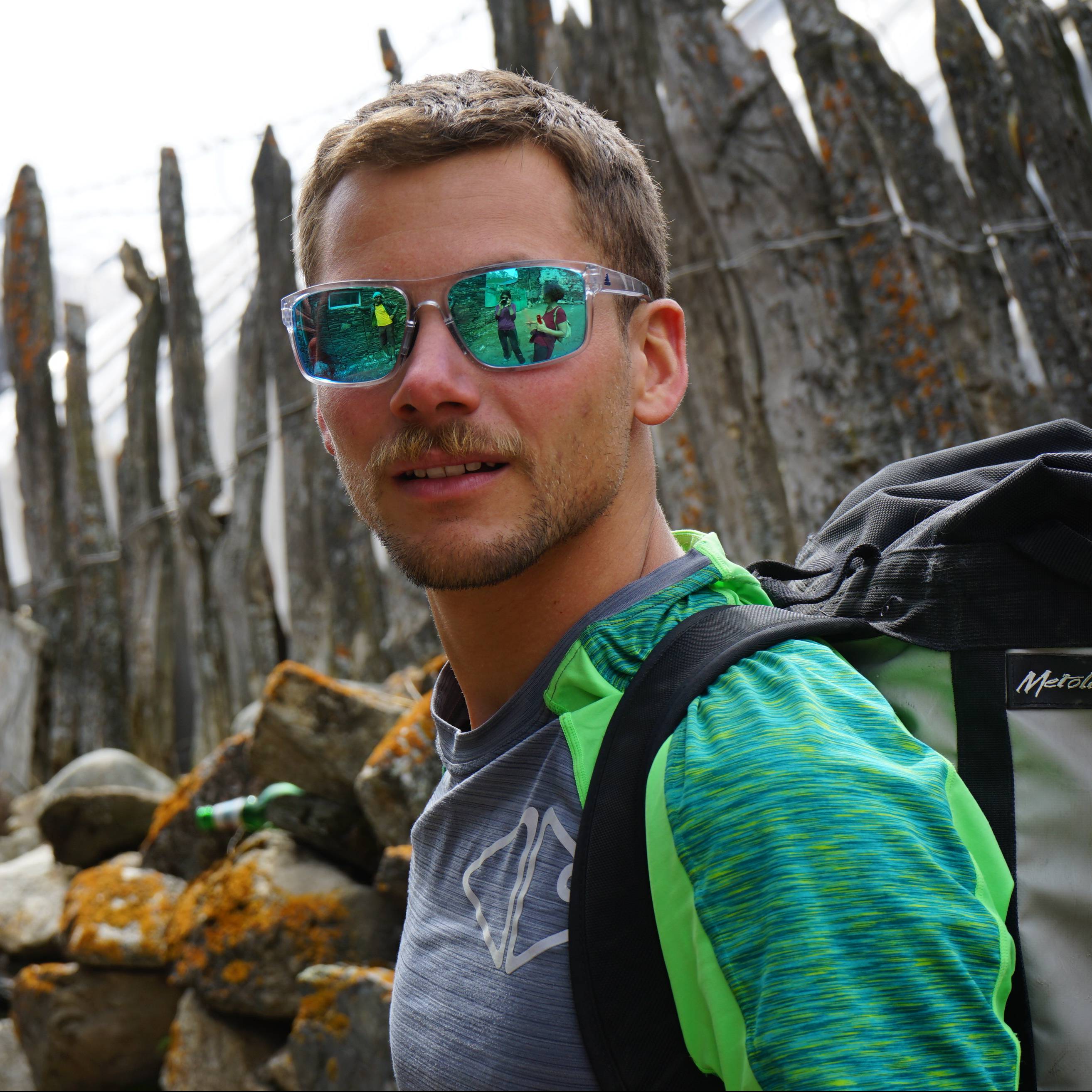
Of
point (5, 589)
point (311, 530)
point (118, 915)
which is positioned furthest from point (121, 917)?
point (5, 589)

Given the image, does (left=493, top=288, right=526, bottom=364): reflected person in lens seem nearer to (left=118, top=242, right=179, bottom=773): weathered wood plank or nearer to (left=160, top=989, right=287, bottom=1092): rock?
(left=160, top=989, right=287, bottom=1092): rock

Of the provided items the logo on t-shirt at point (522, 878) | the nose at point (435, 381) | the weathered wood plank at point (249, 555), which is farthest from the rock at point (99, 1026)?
the nose at point (435, 381)

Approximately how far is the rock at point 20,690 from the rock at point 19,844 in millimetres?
1344

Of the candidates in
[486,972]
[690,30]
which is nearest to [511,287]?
[486,972]

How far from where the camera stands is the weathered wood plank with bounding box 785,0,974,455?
3.46 meters

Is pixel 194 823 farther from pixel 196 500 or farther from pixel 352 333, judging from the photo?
pixel 352 333

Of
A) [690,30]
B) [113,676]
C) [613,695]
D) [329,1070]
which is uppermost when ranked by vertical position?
[690,30]

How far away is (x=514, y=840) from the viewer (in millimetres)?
1122

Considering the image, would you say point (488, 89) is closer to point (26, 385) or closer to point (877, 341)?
point (877, 341)

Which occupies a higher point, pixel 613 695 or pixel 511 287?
pixel 511 287

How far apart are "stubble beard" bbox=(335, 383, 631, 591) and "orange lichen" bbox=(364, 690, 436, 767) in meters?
1.73

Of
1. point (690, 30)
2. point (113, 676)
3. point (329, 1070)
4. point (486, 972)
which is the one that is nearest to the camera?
point (486, 972)

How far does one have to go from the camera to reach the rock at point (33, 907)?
14.2ft

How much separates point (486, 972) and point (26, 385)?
741cm
